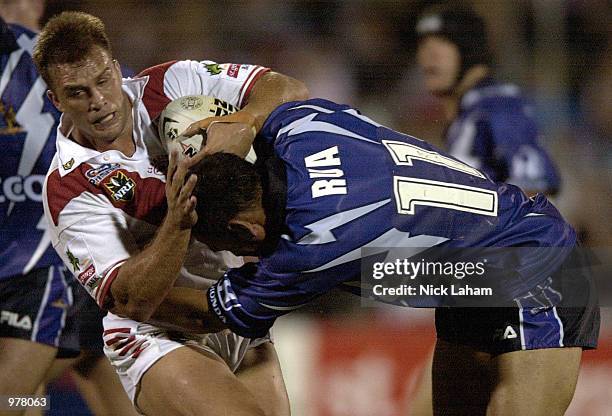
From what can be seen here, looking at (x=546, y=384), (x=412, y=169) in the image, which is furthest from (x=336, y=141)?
(x=546, y=384)

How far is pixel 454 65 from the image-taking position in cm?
339

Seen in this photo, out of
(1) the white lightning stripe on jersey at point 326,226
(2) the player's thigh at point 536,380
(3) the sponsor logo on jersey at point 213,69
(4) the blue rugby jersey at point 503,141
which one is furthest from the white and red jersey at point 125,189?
(4) the blue rugby jersey at point 503,141

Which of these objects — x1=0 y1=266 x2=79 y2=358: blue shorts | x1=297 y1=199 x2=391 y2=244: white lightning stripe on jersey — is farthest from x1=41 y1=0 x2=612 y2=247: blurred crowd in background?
x1=297 y1=199 x2=391 y2=244: white lightning stripe on jersey

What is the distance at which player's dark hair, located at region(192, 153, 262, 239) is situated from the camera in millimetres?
1611

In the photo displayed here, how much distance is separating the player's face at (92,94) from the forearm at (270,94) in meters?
0.32

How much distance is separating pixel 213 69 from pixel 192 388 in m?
0.80

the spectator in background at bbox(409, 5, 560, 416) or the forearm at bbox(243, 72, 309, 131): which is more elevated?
the forearm at bbox(243, 72, 309, 131)

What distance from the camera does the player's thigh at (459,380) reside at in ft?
6.48

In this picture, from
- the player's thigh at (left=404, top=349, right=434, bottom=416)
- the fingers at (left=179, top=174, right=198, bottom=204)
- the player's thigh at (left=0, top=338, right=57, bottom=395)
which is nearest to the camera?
the fingers at (left=179, top=174, right=198, bottom=204)

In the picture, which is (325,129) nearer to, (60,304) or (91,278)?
(91,278)

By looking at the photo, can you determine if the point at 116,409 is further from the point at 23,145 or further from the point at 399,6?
the point at 399,6

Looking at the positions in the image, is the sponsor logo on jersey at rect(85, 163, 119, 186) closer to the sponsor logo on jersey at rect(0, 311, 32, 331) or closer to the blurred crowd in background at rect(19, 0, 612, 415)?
the sponsor logo on jersey at rect(0, 311, 32, 331)

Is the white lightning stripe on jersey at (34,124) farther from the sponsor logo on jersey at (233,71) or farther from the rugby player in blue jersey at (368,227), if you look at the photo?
the rugby player in blue jersey at (368,227)

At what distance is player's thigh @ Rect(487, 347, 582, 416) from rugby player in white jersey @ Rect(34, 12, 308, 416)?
0.55 meters
